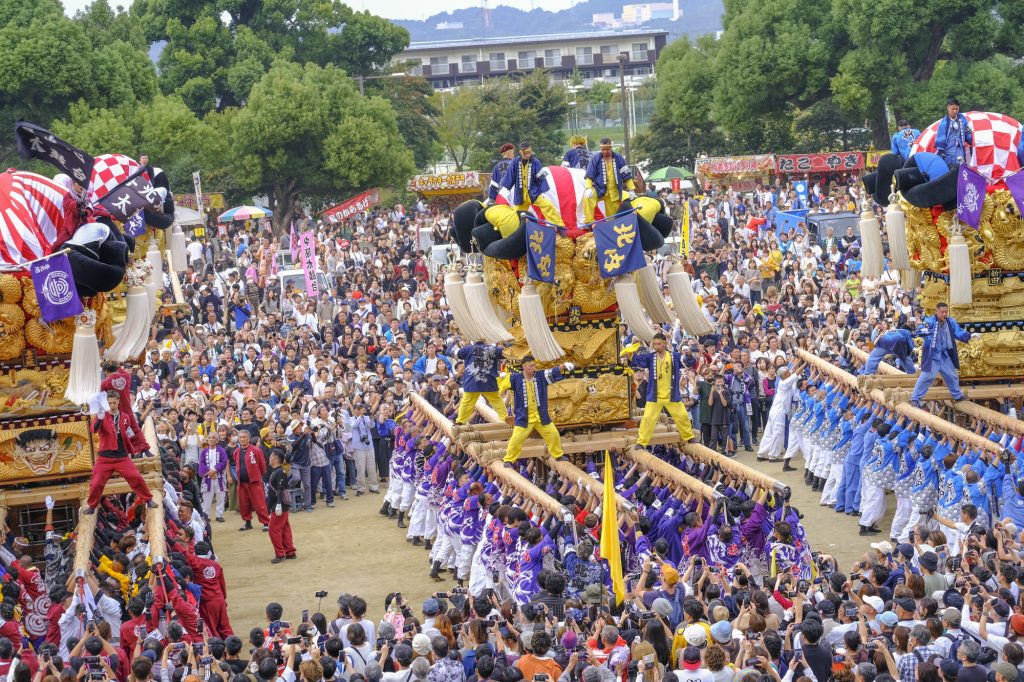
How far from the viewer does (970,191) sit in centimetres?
1700

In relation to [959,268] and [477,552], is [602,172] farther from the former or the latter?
[477,552]

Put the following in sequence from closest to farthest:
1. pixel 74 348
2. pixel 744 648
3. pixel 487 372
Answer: pixel 744 648 < pixel 74 348 < pixel 487 372

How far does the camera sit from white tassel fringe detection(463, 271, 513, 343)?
55.2 ft

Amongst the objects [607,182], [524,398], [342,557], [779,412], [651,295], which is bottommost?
[342,557]

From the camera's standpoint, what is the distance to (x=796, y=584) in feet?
41.1

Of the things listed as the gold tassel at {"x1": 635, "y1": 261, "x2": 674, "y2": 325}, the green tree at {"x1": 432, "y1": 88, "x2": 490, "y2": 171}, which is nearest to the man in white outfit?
the gold tassel at {"x1": 635, "y1": 261, "x2": 674, "y2": 325}

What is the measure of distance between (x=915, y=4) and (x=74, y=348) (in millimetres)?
35632

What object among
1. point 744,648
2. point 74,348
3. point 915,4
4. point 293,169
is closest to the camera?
point 744,648

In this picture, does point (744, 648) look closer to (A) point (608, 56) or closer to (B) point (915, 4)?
(B) point (915, 4)

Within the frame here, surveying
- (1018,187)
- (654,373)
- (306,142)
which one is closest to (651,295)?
(654,373)

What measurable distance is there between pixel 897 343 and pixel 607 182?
522cm

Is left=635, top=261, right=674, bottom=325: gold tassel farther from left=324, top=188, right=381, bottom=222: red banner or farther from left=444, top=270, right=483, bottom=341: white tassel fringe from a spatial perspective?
left=324, top=188, right=381, bottom=222: red banner

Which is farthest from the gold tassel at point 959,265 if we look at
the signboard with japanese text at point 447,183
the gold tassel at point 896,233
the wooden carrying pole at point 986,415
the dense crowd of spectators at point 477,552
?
the signboard with japanese text at point 447,183


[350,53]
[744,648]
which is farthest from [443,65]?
[744,648]
